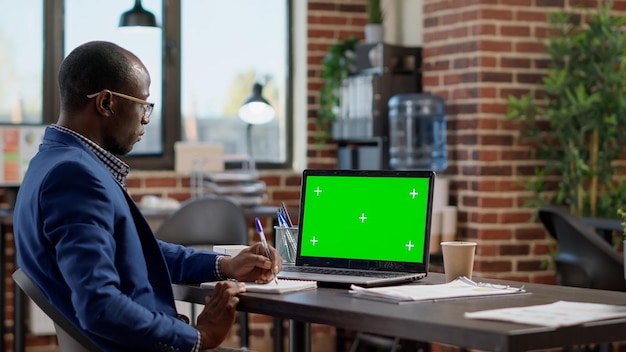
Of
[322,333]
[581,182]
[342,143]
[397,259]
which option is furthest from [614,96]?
[397,259]

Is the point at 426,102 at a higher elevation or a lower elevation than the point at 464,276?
higher

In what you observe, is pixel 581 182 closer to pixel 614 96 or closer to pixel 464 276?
pixel 614 96

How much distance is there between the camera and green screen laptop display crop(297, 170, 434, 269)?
8.03ft

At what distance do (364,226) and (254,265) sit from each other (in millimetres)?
321

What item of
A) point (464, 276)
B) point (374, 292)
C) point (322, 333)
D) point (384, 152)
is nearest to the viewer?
point (374, 292)

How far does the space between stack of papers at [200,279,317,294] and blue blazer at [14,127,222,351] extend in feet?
0.57

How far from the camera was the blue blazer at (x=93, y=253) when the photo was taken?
1.96m

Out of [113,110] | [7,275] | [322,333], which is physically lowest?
[322,333]

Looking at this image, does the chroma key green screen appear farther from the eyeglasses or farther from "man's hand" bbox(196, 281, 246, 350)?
the eyeglasses

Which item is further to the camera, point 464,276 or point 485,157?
point 485,157

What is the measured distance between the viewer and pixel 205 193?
5.38m

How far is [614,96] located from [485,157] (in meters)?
0.62

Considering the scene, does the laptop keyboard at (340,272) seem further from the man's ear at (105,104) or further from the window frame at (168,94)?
the window frame at (168,94)

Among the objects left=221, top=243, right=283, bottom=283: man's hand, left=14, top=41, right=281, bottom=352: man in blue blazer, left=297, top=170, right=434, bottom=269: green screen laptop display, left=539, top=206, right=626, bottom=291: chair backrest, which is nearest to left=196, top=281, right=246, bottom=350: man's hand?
left=14, top=41, right=281, bottom=352: man in blue blazer
